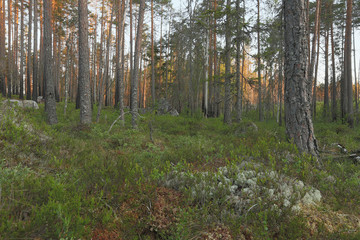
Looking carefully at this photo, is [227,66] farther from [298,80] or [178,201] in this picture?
[178,201]

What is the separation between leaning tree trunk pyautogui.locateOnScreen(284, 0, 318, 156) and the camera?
445 cm

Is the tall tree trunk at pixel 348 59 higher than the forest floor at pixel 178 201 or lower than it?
higher

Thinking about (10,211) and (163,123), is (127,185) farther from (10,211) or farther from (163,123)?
(163,123)

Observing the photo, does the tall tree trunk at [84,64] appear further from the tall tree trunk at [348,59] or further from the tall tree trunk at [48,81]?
the tall tree trunk at [348,59]

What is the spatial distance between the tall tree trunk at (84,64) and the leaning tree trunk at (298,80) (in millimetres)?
8438

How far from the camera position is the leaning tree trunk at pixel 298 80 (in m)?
4.45

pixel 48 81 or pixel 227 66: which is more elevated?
pixel 227 66

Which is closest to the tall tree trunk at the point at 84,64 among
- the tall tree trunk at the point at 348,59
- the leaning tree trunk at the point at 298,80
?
the leaning tree trunk at the point at 298,80

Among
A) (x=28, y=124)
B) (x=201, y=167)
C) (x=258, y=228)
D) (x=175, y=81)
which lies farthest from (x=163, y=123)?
(x=175, y=81)

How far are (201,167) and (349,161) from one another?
393cm

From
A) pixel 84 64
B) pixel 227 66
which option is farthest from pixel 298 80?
pixel 84 64

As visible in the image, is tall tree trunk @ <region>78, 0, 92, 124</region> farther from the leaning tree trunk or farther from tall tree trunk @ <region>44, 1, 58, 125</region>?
the leaning tree trunk

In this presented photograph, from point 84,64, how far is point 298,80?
8890 millimetres

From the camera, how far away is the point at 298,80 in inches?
179
